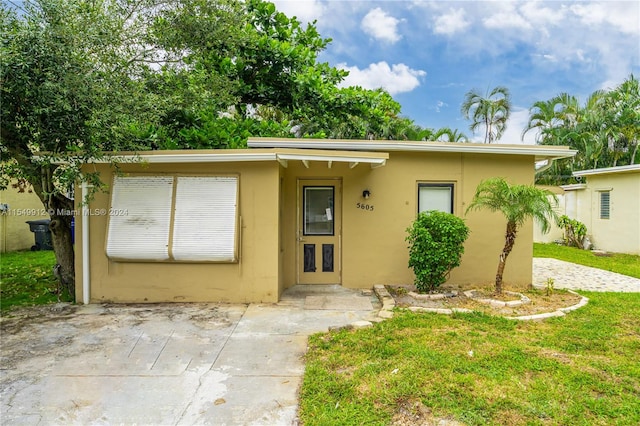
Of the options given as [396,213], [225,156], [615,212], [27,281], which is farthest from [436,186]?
[615,212]

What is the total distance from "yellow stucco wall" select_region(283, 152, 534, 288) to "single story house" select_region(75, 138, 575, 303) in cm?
2

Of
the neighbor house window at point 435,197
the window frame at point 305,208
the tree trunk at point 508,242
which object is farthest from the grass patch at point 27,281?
the tree trunk at point 508,242

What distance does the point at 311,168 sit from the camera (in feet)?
23.2

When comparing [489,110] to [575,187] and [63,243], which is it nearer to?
A: [575,187]

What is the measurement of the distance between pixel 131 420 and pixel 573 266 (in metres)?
11.1

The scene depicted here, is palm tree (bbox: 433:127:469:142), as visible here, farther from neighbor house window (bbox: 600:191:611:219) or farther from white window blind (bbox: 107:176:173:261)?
white window blind (bbox: 107:176:173:261)

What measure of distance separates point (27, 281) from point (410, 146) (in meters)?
8.46

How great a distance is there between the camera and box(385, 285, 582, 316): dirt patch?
5676mm

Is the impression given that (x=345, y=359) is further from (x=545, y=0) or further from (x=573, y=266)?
(x=545, y=0)

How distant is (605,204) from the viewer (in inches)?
527

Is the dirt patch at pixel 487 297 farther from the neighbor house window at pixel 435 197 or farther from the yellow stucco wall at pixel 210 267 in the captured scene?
the yellow stucco wall at pixel 210 267

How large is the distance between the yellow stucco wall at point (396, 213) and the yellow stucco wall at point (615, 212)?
325 inches

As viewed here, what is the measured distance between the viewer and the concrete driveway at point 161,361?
119 inches

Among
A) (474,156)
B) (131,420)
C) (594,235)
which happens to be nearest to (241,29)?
(474,156)
